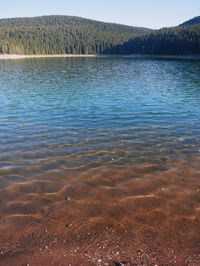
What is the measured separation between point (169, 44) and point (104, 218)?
6416 inches

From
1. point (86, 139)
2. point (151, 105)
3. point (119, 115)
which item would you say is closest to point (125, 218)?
point (86, 139)

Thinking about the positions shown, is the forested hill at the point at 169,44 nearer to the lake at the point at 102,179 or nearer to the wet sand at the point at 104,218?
the lake at the point at 102,179

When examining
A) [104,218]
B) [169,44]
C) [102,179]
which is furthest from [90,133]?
[169,44]

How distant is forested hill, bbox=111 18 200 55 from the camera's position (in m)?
127

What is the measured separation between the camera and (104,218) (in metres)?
5.12

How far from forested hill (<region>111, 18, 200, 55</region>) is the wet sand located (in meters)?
136

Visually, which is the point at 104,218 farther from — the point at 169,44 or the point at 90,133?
the point at 169,44

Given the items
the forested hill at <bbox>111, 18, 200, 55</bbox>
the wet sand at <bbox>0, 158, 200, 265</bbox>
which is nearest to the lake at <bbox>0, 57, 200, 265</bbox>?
the wet sand at <bbox>0, 158, 200, 265</bbox>

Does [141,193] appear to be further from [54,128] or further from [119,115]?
[119,115]

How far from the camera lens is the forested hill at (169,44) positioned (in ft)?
416

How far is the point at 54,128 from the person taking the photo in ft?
40.1

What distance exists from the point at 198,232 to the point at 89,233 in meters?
2.59

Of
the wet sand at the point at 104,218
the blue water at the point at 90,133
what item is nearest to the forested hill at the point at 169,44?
the blue water at the point at 90,133

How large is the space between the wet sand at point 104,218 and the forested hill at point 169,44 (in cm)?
13587
